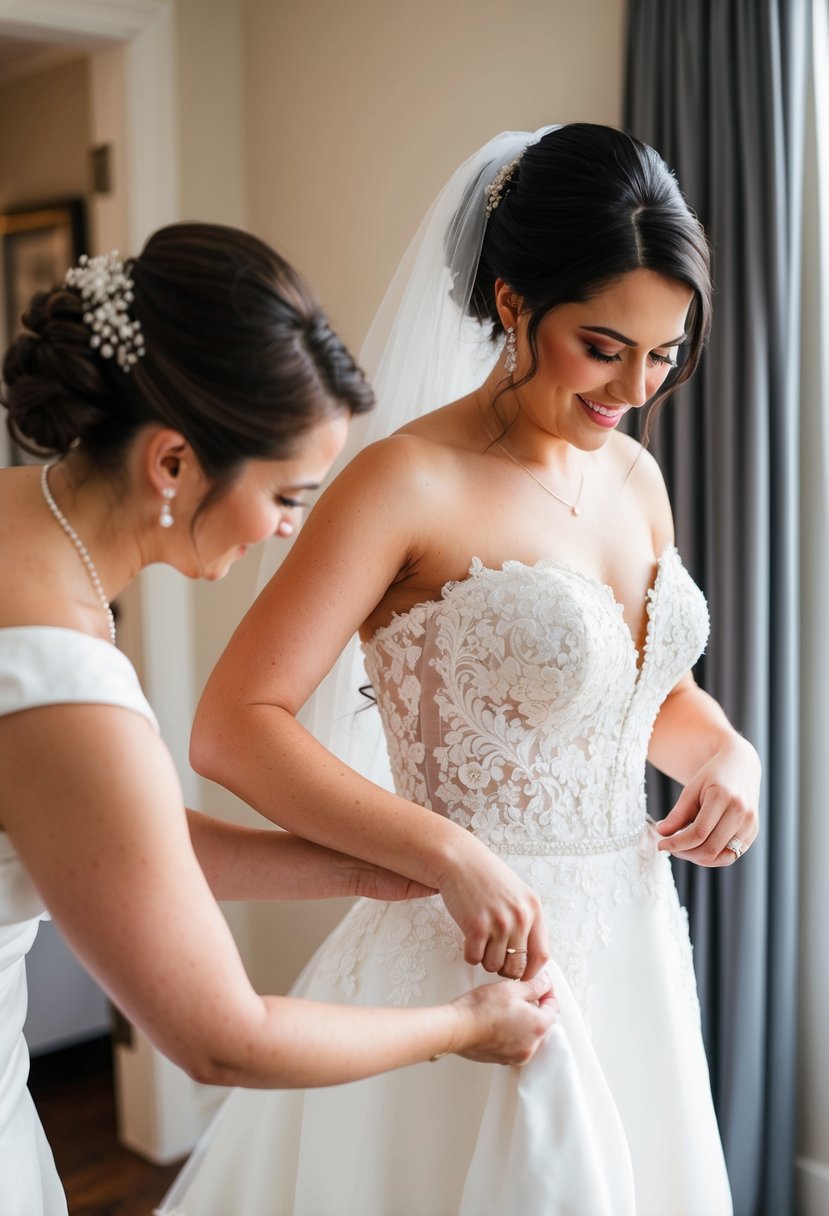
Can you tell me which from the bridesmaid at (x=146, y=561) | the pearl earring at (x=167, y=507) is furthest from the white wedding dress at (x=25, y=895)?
the pearl earring at (x=167, y=507)

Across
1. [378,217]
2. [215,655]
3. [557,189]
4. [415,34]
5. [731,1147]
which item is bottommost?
[731,1147]

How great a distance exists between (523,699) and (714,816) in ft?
0.96

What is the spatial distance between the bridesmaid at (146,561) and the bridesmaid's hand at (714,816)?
1.81ft

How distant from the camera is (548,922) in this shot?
160 centimetres

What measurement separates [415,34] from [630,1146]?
240 centimetres

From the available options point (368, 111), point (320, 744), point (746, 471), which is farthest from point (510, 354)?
point (368, 111)

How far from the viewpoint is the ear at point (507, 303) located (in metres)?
1.64

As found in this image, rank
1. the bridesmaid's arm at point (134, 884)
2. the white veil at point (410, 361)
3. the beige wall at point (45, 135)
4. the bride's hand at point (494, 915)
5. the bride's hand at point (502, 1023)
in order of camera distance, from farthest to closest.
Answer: the beige wall at point (45, 135)
the white veil at point (410, 361)
the bride's hand at point (494, 915)
the bride's hand at point (502, 1023)
the bridesmaid's arm at point (134, 884)

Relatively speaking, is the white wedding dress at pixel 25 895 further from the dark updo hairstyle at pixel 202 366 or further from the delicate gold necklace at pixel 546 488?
the delicate gold necklace at pixel 546 488

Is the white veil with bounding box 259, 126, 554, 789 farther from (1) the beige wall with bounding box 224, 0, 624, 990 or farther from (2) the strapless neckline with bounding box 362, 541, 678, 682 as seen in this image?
(1) the beige wall with bounding box 224, 0, 624, 990

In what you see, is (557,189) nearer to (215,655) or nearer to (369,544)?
(369,544)

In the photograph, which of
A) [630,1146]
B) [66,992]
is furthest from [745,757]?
[66,992]

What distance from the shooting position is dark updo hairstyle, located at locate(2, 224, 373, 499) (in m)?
1.01

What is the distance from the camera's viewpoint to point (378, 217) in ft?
9.82
